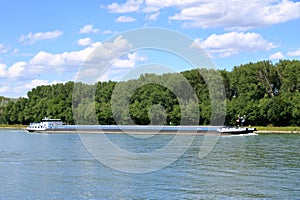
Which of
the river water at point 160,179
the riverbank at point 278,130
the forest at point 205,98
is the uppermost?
the forest at point 205,98

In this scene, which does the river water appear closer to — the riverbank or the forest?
the riverbank

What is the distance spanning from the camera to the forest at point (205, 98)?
86188mm

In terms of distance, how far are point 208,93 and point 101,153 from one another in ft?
176

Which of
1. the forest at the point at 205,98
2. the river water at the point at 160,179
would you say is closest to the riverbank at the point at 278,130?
the forest at the point at 205,98

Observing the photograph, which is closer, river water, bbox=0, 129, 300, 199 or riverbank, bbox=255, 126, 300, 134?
river water, bbox=0, 129, 300, 199

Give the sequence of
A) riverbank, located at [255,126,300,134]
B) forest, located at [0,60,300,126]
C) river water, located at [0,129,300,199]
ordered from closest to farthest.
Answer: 1. river water, located at [0,129,300,199]
2. riverbank, located at [255,126,300,134]
3. forest, located at [0,60,300,126]

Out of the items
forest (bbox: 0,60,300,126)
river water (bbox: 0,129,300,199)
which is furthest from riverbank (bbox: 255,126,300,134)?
river water (bbox: 0,129,300,199)

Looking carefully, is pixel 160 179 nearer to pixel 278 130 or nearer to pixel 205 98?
pixel 278 130

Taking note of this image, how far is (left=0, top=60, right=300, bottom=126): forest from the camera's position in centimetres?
8619

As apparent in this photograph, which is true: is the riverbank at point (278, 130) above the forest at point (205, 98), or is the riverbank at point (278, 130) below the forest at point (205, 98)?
below

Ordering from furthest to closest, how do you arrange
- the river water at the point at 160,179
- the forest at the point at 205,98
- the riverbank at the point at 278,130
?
the forest at the point at 205,98 → the riverbank at the point at 278,130 → the river water at the point at 160,179

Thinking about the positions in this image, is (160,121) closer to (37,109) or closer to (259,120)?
(259,120)

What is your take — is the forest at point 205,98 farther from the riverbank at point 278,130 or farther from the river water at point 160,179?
the river water at point 160,179

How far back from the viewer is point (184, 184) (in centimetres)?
2655
